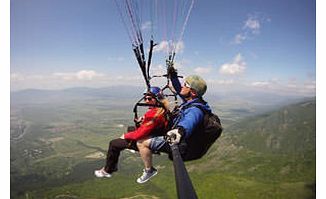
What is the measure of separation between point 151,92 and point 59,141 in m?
142

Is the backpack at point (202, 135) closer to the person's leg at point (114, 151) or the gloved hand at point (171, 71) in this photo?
the person's leg at point (114, 151)

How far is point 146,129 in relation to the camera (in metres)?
3.96

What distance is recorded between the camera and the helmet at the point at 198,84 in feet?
13.8

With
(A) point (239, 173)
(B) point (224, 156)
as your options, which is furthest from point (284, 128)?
(A) point (239, 173)

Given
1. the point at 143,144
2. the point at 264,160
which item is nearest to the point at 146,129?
the point at 143,144

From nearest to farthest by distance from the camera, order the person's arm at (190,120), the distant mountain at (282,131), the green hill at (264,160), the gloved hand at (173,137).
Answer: the gloved hand at (173,137) → the person's arm at (190,120) → the green hill at (264,160) → the distant mountain at (282,131)

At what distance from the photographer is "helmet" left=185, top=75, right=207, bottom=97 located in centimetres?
421

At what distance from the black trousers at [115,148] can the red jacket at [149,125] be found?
69 millimetres

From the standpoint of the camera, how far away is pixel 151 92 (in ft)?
13.0

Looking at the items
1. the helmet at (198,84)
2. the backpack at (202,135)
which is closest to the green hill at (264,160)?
the backpack at (202,135)

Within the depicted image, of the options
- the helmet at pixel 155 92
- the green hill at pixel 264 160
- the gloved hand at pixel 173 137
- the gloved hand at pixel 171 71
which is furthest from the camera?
the green hill at pixel 264 160

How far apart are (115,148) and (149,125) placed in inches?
18.4

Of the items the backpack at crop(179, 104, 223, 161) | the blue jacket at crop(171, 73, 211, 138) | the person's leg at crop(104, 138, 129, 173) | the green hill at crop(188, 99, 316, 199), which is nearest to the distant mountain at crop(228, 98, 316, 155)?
the green hill at crop(188, 99, 316, 199)

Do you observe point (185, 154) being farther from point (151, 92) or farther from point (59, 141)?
point (59, 141)
